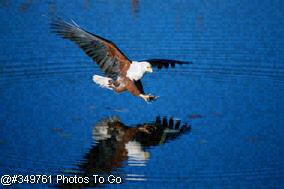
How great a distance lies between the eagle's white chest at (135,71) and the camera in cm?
866

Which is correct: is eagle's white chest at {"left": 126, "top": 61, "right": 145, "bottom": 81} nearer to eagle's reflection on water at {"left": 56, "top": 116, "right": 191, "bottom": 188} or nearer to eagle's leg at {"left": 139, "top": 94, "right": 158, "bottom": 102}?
eagle's leg at {"left": 139, "top": 94, "right": 158, "bottom": 102}

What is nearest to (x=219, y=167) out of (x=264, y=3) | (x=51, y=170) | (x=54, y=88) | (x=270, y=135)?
(x=270, y=135)

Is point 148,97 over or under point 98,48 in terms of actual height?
under

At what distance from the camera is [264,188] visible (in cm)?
665

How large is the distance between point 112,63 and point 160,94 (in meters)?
0.73

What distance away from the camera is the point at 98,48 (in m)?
8.46

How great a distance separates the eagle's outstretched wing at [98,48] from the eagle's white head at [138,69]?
0.06 m

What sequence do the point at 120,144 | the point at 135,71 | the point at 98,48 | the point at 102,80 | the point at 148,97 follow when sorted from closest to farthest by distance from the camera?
the point at 120,144, the point at 98,48, the point at 148,97, the point at 135,71, the point at 102,80

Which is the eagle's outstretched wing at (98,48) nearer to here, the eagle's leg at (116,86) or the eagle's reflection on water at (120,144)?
the eagle's leg at (116,86)

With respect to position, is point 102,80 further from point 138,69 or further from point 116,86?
point 138,69

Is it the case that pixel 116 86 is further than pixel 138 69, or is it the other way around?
pixel 116 86

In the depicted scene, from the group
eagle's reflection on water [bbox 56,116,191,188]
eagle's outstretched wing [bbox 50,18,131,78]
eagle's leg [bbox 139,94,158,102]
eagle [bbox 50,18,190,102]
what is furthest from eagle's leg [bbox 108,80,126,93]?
eagle's reflection on water [bbox 56,116,191,188]

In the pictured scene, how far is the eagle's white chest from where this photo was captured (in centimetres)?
866

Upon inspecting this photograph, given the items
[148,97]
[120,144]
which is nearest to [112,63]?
[148,97]
